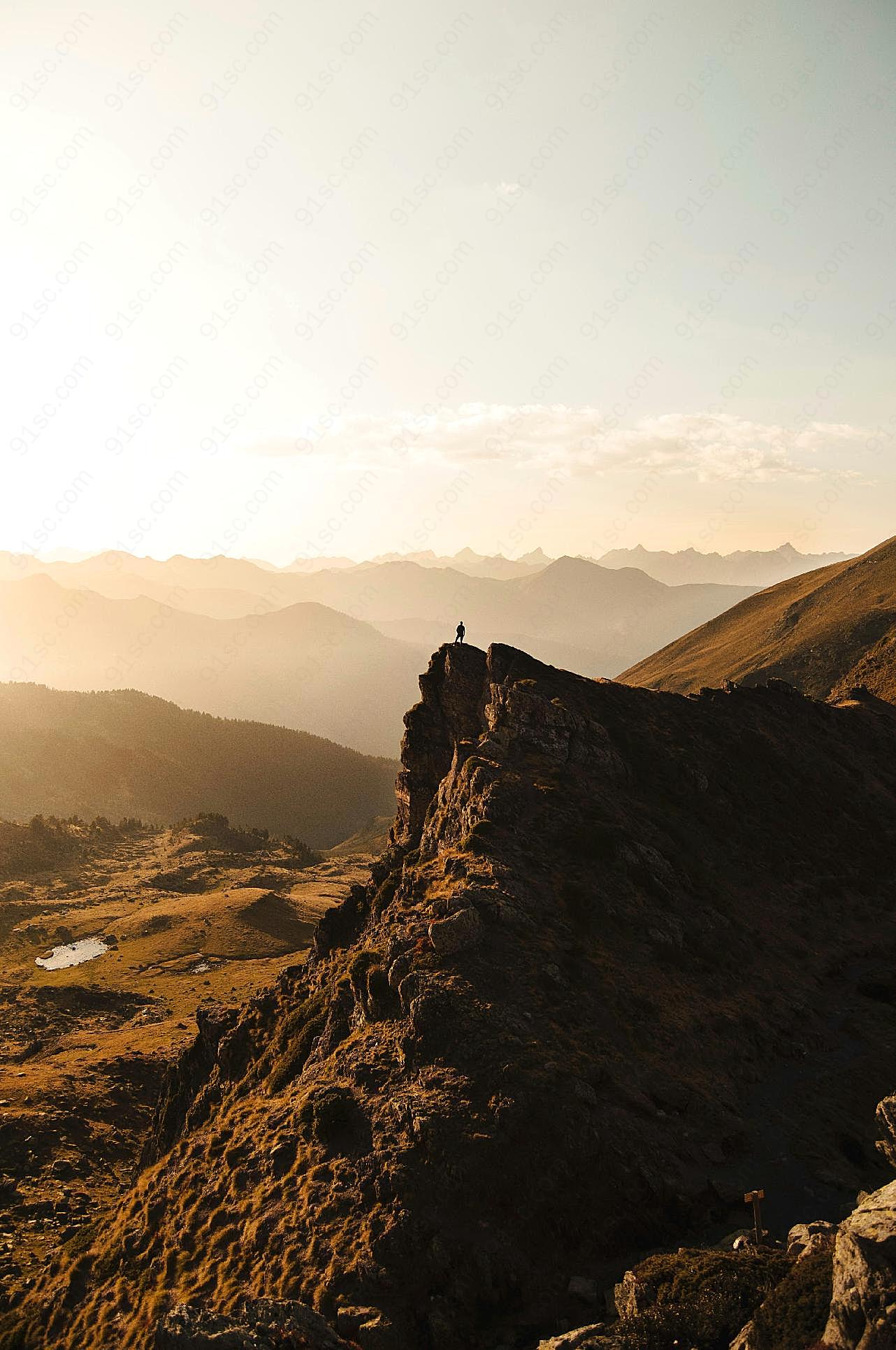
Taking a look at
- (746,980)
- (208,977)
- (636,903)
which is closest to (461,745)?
(636,903)

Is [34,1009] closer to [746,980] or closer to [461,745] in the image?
[461,745]

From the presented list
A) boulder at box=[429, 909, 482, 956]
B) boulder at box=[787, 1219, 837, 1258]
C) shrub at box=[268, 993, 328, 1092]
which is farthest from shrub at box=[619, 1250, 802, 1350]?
shrub at box=[268, 993, 328, 1092]

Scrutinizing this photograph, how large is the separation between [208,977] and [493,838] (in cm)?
12233

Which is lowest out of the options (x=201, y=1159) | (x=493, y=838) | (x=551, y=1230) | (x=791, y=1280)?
(x=201, y=1159)

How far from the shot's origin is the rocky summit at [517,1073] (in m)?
35.0

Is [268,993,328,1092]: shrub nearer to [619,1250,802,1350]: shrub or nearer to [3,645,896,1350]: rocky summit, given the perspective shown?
[3,645,896,1350]: rocky summit

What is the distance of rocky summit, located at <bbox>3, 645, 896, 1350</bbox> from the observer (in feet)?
115

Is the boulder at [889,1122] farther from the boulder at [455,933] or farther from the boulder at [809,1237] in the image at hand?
the boulder at [455,933]

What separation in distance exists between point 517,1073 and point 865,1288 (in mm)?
19516

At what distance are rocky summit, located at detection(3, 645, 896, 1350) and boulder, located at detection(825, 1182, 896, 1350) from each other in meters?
0.33

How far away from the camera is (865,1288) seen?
2239cm

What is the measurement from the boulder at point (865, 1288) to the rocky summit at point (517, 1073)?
329 mm

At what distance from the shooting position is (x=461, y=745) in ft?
233

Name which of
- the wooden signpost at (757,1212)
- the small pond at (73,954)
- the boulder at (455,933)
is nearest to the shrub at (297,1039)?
the boulder at (455,933)
